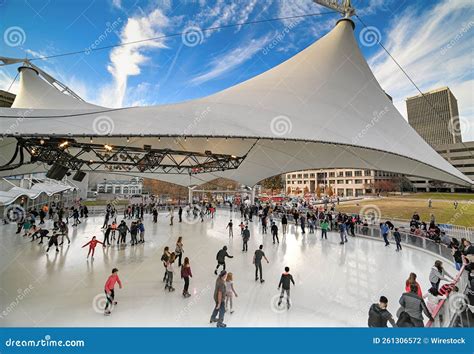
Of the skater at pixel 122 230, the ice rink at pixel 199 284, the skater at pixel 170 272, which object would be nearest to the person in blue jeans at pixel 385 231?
the ice rink at pixel 199 284

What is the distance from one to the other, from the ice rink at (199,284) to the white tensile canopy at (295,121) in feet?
13.2

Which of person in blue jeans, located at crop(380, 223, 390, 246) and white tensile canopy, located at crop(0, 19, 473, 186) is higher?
white tensile canopy, located at crop(0, 19, 473, 186)

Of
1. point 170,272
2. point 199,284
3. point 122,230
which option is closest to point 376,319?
point 199,284

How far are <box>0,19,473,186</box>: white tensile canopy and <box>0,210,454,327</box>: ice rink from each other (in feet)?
13.2

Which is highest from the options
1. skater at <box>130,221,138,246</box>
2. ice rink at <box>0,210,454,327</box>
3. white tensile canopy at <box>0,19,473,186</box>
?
white tensile canopy at <box>0,19,473,186</box>

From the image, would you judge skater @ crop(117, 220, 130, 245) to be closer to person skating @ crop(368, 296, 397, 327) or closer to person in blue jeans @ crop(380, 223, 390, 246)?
person skating @ crop(368, 296, 397, 327)

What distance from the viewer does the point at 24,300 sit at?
487cm

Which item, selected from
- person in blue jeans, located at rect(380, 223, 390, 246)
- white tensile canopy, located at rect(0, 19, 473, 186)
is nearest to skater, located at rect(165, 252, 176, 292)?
white tensile canopy, located at rect(0, 19, 473, 186)

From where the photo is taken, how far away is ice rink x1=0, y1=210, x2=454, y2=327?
4.26 metres

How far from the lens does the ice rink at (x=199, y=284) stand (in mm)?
4258

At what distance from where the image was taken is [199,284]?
19.0ft

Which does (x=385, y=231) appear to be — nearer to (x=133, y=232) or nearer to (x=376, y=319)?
(x=376, y=319)
